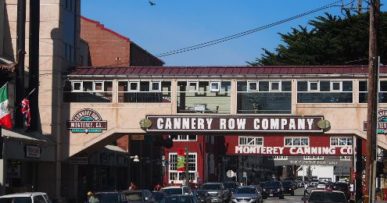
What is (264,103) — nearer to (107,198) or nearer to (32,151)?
(32,151)

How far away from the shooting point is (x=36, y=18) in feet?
160

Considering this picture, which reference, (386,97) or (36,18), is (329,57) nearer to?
(386,97)

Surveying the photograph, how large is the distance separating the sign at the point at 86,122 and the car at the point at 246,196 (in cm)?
1031

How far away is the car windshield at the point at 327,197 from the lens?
Result: 1342 inches

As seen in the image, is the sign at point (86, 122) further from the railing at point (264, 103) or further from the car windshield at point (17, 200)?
the car windshield at point (17, 200)

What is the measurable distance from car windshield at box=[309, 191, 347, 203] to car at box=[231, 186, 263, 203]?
1944 cm

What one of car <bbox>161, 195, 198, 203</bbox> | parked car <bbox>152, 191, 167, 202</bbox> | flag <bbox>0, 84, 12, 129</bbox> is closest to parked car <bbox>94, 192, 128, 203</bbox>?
car <bbox>161, 195, 198, 203</bbox>

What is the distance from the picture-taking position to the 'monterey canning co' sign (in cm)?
4819

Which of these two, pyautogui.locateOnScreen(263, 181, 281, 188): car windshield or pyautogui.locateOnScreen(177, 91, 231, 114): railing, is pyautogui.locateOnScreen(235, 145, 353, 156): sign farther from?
pyautogui.locateOnScreen(177, 91, 231, 114): railing

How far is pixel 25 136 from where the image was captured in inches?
1695

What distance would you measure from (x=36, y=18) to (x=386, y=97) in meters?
20.9

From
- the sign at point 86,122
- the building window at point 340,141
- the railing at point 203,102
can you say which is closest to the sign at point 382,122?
the railing at point 203,102

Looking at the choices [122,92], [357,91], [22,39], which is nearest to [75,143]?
[122,92]

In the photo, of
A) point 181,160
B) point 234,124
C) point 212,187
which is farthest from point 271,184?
point 234,124
